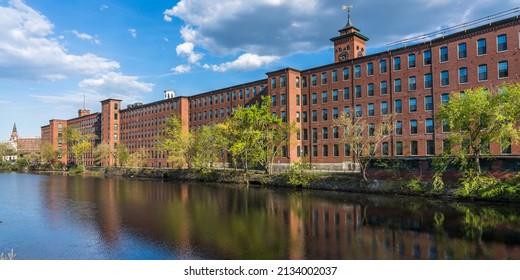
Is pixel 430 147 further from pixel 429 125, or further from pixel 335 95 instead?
pixel 335 95

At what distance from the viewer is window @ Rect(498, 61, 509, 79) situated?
44.1 m

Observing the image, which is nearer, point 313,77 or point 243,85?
point 313,77

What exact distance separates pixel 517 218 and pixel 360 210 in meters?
11.6

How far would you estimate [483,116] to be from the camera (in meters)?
34.9

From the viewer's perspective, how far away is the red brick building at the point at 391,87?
45250 millimetres

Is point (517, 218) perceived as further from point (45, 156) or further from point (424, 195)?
point (45, 156)

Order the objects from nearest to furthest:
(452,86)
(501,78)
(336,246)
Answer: (336,246)
(501,78)
(452,86)

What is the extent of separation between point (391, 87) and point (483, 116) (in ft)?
69.3

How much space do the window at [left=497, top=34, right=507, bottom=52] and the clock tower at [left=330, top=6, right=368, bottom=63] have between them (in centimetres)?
2823

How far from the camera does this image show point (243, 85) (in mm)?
79188

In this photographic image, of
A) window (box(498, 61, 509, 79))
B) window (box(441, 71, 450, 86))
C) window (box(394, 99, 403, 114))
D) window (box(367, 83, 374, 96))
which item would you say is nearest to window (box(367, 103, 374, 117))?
window (box(367, 83, 374, 96))

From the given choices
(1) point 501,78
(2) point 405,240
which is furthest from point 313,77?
(2) point 405,240

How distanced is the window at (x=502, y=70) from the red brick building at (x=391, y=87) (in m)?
0.10

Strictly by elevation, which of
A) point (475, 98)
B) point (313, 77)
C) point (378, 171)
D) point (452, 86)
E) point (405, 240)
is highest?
point (313, 77)
